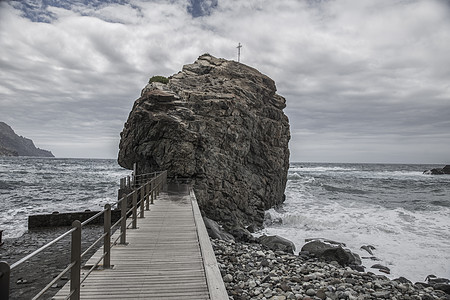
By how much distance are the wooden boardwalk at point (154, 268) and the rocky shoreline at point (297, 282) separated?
1.48 metres

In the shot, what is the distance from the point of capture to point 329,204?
83.1 feet

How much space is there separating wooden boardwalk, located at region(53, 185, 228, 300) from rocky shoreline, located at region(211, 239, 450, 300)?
148 cm

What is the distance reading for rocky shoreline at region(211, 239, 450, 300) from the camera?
6.81 m

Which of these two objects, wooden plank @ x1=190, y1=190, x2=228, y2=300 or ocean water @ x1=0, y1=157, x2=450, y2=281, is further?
ocean water @ x1=0, y1=157, x2=450, y2=281

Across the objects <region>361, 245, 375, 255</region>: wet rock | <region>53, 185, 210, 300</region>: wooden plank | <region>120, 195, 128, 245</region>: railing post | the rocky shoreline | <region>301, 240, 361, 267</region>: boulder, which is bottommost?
<region>361, 245, 375, 255</region>: wet rock

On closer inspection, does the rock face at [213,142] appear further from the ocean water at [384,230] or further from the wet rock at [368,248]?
the wet rock at [368,248]

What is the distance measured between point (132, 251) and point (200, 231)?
6.26ft

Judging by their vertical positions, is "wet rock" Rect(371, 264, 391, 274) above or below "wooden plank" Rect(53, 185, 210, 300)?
below

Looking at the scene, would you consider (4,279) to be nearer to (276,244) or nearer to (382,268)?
(276,244)

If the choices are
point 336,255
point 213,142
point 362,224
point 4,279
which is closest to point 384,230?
point 362,224

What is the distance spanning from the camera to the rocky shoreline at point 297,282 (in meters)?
6.81

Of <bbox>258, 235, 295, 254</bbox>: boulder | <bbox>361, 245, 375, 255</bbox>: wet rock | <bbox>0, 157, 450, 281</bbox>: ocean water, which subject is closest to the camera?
<bbox>258, 235, 295, 254</bbox>: boulder

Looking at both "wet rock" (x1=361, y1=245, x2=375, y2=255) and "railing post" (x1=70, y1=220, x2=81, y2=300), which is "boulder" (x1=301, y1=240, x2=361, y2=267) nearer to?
"wet rock" (x1=361, y1=245, x2=375, y2=255)

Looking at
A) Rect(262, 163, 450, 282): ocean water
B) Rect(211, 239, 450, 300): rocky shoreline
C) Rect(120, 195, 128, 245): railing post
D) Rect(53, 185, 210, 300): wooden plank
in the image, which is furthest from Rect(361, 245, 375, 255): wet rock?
Rect(120, 195, 128, 245): railing post
